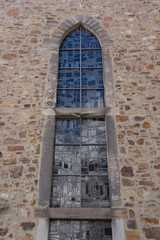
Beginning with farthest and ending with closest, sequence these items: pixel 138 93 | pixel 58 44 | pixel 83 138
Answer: pixel 58 44
pixel 138 93
pixel 83 138

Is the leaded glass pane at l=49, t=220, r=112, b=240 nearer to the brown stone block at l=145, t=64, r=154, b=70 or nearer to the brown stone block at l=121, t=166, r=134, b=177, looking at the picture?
the brown stone block at l=121, t=166, r=134, b=177

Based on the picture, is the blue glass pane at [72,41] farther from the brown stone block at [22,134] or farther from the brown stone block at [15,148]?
the brown stone block at [15,148]

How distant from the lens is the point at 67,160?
179 inches

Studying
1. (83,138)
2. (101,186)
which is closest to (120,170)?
(101,186)

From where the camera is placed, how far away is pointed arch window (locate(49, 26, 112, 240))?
3.93m

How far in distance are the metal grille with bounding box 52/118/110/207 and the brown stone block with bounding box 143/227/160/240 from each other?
0.73 metres

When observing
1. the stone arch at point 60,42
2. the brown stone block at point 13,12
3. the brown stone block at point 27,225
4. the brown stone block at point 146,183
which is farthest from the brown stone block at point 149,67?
the brown stone block at point 27,225

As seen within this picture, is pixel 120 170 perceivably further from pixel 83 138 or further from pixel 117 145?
pixel 83 138

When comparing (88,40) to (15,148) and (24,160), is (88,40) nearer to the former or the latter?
(15,148)

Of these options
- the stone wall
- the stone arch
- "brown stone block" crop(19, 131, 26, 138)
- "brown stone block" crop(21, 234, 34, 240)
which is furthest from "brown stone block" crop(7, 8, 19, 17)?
"brown stone block" crop(21, 234, 34, 240)

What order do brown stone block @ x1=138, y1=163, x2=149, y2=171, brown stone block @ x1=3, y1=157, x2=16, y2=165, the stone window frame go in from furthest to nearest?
brown stone block @ x1=3, y1=157, x2=16, y2=165, brown stone block @ x1=138, y1=163, x2=149, y2=171, the stone window frame

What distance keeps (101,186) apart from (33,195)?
1178 millimetres

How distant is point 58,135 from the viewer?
480 cm

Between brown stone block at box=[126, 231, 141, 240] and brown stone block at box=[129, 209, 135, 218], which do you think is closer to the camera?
brown stone block at box=[126, 231, 141, 240]
